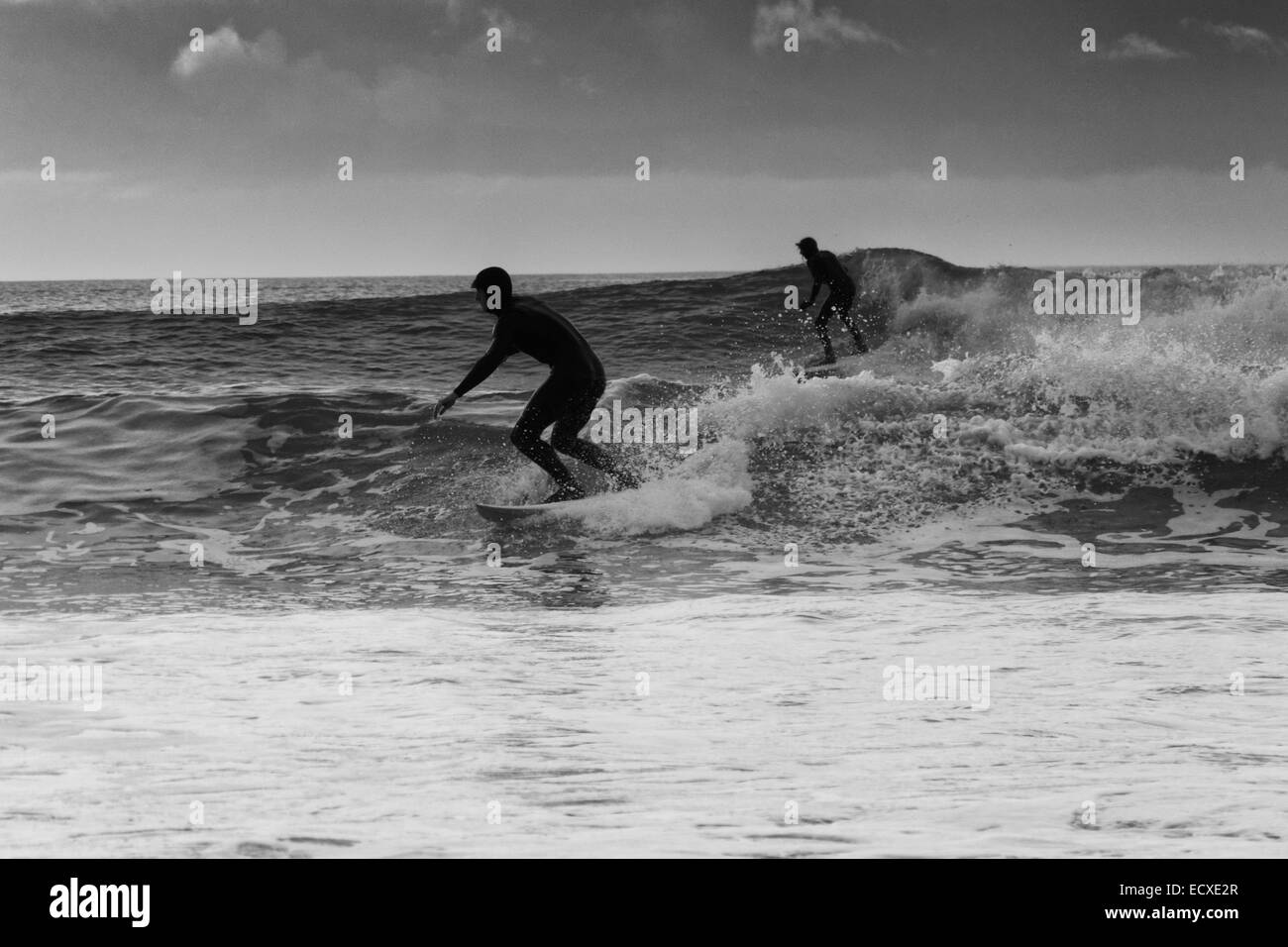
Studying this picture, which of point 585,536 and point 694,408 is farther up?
point 694,408

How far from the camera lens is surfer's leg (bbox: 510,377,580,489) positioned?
840 centimetres

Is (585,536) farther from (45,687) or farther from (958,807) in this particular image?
(958,807)

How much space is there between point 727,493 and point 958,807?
21.1ft

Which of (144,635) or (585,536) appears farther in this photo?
(585,536)

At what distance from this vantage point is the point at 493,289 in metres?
8.10

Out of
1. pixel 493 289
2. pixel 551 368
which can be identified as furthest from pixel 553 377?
pixel 493 289

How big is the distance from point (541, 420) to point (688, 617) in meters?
2.92

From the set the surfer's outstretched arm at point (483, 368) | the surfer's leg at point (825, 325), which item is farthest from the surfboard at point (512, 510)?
the surfer's leg at point (825, 325)

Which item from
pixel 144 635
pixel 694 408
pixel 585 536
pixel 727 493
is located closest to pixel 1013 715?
pixel 144 635

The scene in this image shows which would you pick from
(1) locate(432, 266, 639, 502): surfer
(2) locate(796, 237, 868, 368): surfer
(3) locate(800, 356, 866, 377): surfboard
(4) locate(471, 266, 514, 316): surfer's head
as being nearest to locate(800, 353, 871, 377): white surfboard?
(3) locate(800, 356, 866, 377): surfboard

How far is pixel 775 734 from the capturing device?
12.0 ft

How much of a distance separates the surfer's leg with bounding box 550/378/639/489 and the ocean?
1.31 feet

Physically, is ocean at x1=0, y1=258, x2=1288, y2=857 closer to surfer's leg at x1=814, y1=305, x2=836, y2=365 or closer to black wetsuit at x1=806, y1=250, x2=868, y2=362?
surfer's leg at x1=814, y1=305, x2=836, y2=365

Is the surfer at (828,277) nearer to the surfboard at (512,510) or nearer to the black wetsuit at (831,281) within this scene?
the black wetsuit at (831,281)
